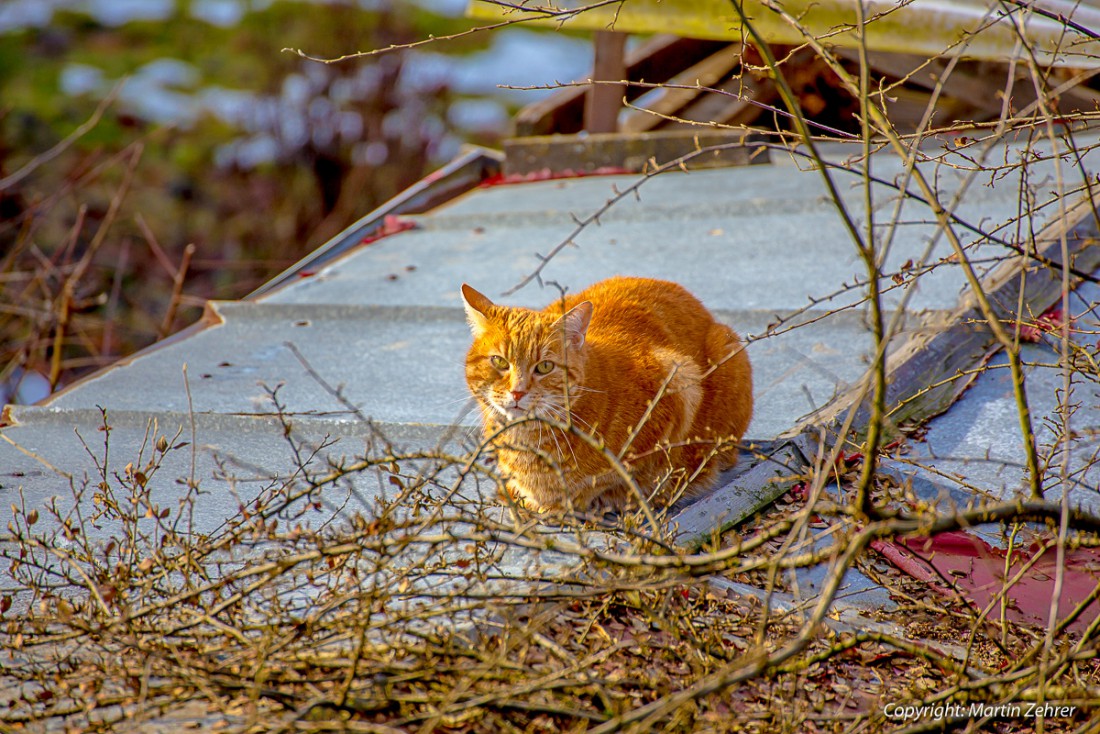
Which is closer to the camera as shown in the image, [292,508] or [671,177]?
[292,508]

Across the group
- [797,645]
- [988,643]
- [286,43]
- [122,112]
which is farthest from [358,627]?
[122,112]

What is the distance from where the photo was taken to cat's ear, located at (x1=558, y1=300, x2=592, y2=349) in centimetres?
313

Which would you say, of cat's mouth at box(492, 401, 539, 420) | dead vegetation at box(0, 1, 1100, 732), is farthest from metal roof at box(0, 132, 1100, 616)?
dead vegetation at box(0, 1, 1100, 732)

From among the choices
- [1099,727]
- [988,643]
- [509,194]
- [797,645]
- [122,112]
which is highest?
[122,112]

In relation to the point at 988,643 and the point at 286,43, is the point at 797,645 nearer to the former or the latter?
the point at 988,643

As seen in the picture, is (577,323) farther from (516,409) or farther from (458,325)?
(458,325)

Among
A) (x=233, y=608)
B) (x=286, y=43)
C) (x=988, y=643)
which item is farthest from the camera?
(x=286, y=43)

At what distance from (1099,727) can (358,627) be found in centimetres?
138

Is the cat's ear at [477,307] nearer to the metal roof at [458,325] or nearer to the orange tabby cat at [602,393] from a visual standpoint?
the orange tabby cat at [602,393]

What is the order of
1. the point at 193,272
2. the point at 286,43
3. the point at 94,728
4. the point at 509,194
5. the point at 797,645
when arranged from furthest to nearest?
1. the point at 286,43
2. the point at 193,272
3. the point at 509,194
4. the point at 94,728
5. the point at 797,645

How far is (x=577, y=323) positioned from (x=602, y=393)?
0.22 m

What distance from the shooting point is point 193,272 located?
11203 millimetres

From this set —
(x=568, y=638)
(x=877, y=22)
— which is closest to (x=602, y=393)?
(x=568, y=638)

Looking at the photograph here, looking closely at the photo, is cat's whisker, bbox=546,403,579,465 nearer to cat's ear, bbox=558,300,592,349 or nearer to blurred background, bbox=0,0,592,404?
cat's ear, bbox=558,300,592,349
